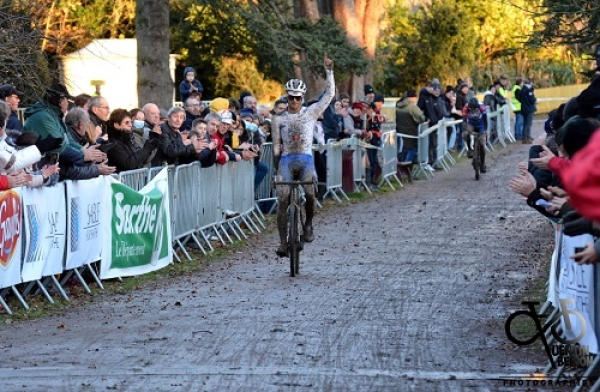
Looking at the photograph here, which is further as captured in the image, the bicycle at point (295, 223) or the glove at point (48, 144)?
the bicycle at point (295, 223)

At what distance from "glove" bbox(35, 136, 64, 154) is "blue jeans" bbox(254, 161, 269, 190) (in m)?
9.33

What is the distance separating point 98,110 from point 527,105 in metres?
27.5

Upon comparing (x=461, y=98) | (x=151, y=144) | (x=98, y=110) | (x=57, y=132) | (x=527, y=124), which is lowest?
(x=527, y=124)

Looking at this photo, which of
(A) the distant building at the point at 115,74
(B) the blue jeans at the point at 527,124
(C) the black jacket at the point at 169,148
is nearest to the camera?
(C) the black jacket at the point at 169,148

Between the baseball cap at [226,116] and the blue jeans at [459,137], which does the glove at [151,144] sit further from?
the blue jeans at [459,137]

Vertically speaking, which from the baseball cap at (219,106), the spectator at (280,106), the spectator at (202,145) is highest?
the baseball cap at (219,106)

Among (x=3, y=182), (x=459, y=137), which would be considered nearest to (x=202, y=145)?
(x=3, y=182)

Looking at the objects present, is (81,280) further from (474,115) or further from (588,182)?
(474,115)

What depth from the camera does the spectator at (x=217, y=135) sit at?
1931 centimetres

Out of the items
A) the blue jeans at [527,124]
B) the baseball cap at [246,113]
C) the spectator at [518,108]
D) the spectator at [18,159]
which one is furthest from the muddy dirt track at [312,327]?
the blue jeans at [527,124]

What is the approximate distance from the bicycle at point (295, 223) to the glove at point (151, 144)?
2.01m

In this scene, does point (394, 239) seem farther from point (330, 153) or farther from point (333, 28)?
point (333, 28)

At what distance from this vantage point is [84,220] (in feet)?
46.5

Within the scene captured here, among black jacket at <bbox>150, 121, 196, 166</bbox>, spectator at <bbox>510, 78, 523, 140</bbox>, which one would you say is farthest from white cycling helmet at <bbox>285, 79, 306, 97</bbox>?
spectator at <bbox>510, 78, 523, 140</bbox>
